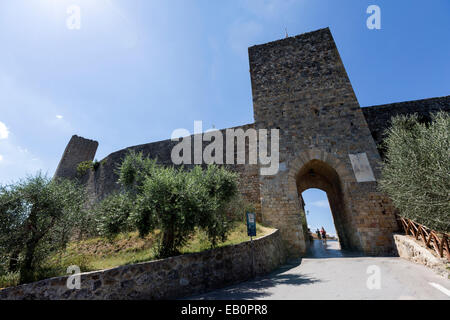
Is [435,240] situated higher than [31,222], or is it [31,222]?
[31,222]

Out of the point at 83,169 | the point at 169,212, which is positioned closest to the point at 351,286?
the point at 169,212

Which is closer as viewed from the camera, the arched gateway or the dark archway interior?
the arched gateway

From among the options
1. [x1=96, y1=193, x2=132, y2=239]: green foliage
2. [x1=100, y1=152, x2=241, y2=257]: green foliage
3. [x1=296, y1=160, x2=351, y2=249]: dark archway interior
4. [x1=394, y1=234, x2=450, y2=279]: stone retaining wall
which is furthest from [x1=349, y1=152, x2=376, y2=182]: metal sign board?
[x1=96, y1=193, x2=132, y2=239]: green foliage

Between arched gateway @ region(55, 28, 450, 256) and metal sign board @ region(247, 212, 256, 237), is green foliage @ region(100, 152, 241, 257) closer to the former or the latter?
metal sign board @ region(247, 212, 256, 237)

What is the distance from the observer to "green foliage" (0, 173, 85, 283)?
4965 mm

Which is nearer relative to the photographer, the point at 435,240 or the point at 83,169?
the point at 435,240

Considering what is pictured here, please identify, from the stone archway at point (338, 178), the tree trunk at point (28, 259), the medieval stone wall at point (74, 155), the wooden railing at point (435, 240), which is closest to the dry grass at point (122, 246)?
the tree trunk at point (28, 259)

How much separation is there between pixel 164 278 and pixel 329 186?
12.0m

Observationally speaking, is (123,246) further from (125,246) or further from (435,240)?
(435,240)

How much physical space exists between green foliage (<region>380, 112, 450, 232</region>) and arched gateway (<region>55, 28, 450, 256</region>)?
6.04 feet

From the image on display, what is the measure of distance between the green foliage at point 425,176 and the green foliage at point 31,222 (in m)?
10.5

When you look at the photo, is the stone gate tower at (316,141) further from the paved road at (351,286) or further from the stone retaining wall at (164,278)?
the stone retaining wall at (164,278)

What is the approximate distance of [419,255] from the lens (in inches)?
217

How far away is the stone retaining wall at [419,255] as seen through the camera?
433cm
